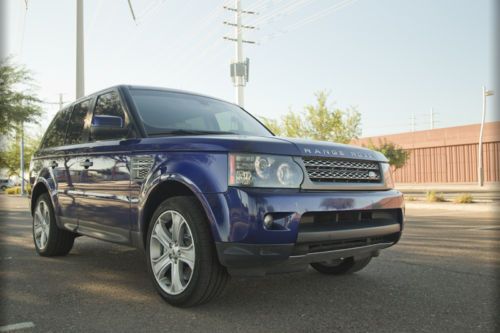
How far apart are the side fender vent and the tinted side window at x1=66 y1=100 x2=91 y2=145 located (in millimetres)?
1385

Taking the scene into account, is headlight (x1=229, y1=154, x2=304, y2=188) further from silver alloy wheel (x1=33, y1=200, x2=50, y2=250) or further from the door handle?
silver alloy wheel (x1=33, y1=200, x2=50, y2=250)

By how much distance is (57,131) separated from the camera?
6.02 meters

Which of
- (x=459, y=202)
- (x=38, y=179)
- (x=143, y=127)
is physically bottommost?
(x=459, y=202)

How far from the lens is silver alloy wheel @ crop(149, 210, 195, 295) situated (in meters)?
3.51

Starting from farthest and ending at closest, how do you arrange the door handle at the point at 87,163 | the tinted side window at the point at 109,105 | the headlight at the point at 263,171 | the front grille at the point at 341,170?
the door handle at the point at 87,163
the tinted side window at the point at 109,105
the front grille at the point at 341,170
the headlight at the point at 263,171

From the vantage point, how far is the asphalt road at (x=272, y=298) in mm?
3137

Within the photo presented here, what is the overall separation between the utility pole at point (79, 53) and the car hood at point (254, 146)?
44.1ft

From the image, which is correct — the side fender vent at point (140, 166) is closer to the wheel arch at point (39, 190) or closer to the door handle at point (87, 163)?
the door handle at point (87, 163)

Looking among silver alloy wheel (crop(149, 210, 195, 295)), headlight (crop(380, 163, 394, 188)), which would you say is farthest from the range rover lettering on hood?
silver alloy wheel (crop(149, 210, 195, 295))

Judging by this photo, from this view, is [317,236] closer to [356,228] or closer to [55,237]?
[356,228]

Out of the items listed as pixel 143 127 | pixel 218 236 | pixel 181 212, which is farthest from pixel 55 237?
pixel 218 236

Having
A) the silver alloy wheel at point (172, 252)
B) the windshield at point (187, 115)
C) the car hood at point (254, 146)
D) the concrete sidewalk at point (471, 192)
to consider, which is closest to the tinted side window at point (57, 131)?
the windshield at point (187, 115)

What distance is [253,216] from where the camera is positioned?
10.1 ft

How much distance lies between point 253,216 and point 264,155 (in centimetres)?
46
